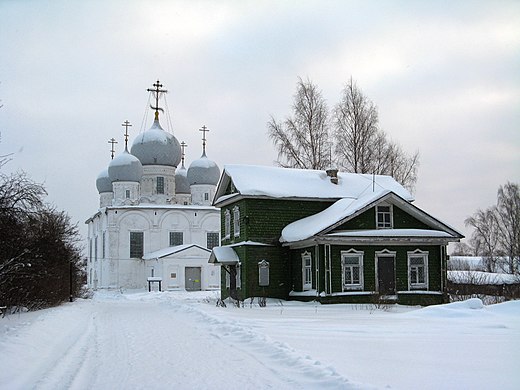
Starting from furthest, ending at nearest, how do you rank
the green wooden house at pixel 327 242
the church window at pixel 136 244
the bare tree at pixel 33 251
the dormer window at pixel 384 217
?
the church window at pixel 136 244, the dormer window at pixel 384 217, the green wooden house at pixel 327 242, the bare tree at pixel 33 251

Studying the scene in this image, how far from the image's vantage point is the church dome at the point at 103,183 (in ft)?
203

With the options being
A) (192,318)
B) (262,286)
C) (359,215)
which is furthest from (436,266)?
(192,318)

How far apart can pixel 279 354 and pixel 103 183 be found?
5434 cm

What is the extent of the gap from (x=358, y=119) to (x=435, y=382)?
33830mm

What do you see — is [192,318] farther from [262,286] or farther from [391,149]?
[391,149]

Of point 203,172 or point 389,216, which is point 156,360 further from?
point 203,172

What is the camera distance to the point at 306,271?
1130 inches

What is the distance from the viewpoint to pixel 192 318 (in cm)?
1914

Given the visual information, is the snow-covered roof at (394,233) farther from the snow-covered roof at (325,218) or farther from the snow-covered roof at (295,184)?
the snow-covered roof at (295,184)

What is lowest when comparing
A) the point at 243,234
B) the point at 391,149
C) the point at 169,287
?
the point at 169,287

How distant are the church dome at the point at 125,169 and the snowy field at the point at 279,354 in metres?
40.1

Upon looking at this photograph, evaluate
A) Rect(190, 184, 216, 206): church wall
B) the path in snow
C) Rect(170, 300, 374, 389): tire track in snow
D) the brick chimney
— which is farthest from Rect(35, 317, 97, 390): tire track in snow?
Rect(190, 184, 216, 206): church wall

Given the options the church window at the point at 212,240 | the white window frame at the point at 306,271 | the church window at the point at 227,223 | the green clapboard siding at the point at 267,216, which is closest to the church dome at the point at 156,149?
the church window at the point at 212,240

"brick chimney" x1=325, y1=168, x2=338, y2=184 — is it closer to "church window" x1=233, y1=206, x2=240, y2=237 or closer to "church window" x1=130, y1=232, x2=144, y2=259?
"church window" x1=233, y1=206, x2=240, y2=237
